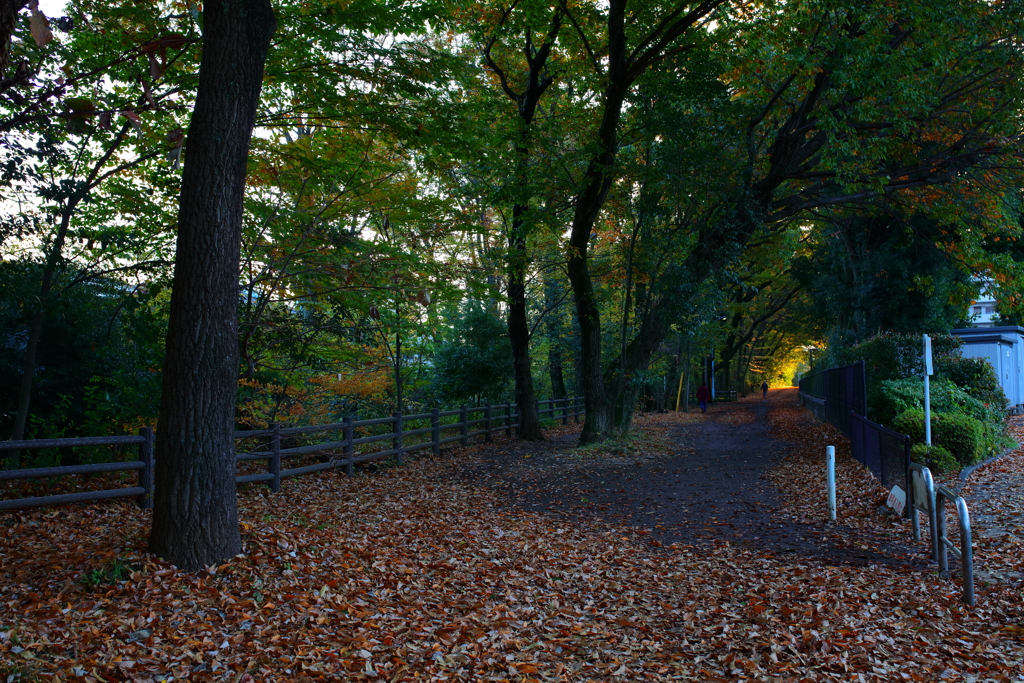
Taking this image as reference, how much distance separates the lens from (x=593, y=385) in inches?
674

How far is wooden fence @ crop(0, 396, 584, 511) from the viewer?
6.68m

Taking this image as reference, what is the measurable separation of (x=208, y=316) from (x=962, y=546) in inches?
271

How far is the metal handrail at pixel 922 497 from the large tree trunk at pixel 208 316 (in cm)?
680

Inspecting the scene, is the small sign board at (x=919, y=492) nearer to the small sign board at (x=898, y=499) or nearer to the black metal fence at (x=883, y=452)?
the small sign board at (x=898, y=499)

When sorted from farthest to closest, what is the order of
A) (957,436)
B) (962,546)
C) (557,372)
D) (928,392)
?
(557,372) < (957,436) < (928,392) < (962,546)

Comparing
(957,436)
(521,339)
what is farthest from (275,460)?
(957,436)

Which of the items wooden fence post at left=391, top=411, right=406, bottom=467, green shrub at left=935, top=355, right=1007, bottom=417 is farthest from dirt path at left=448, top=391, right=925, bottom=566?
green shrub at left=935, top=355, right=1007, bottom=417

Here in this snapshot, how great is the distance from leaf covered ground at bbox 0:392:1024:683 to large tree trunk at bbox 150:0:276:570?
427 mm

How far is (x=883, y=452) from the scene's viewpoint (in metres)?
9.66

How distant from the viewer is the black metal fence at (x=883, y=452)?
8445mm

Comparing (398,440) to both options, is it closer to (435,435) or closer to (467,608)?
(435,435)

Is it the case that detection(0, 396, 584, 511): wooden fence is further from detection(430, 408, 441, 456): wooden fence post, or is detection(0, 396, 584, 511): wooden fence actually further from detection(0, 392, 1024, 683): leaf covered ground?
detection(0, 392, 1024, 683): leaf covered ground

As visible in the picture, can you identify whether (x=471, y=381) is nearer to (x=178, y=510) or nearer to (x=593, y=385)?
(x=593, y=385)

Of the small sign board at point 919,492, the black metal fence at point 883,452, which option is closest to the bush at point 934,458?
the black metal fence at point 883,452
